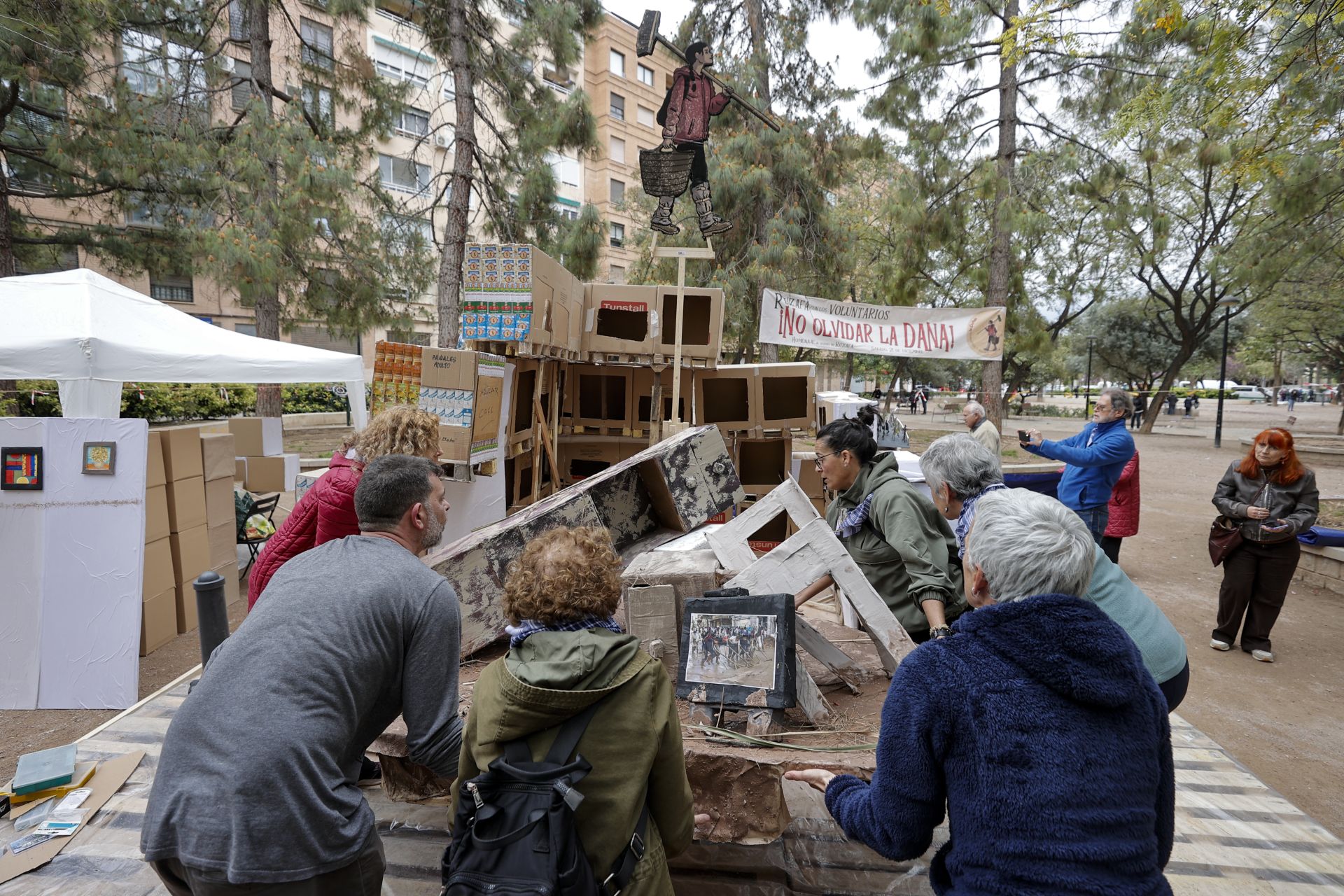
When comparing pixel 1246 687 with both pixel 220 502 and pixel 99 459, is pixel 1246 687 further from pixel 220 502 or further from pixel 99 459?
pixel 220 502

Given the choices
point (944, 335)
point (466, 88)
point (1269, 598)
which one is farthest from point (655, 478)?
point (466, 88)

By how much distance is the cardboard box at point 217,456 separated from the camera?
20.0ft

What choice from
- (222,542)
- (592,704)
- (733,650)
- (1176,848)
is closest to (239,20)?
(222,542)

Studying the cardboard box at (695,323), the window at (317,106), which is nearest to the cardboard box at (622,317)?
the cardboard box at (695,323)

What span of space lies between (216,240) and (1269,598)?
12515mm

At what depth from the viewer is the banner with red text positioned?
867 cm

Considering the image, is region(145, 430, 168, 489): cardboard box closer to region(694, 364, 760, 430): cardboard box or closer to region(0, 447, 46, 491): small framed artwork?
region(0, 447, 46, 491): small framed artwork

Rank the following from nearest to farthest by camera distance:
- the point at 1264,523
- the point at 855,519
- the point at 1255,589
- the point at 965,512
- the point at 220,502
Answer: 1. the point at 965,512
2. the point at 855,519
3. the point at 1264,523
4. the point at 1255,589
5. the point at 220,502

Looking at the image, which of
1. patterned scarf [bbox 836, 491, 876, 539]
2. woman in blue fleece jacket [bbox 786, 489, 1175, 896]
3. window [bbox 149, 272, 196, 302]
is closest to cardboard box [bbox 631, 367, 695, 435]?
patterned scarf [bbox 836, 491, 876, 539]

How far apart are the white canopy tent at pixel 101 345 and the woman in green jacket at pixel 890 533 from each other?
579 cm

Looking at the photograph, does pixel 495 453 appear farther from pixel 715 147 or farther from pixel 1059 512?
pixel 715 147

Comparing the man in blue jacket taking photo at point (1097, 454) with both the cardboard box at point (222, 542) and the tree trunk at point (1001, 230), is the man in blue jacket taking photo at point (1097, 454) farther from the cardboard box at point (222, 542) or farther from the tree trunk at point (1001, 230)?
the cardboard box at point (222, 542)

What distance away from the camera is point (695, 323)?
6551mm

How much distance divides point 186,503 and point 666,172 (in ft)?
16.6
